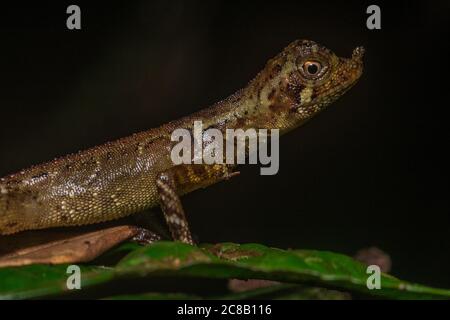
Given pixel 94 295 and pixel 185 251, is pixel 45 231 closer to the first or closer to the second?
pixel 94 295

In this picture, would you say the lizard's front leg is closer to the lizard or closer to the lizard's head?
the lizard

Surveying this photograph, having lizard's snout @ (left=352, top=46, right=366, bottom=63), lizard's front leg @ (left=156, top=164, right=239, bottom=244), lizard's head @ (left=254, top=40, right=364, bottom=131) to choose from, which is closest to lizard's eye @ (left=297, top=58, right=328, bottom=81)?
lizard's head @ (left=254, top=40, right=364, bottom=131)

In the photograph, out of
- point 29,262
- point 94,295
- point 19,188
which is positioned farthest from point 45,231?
point 29,262

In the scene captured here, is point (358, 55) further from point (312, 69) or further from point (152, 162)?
point (152, 162)

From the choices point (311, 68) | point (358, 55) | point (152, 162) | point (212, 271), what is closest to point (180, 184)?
point (152, 162)

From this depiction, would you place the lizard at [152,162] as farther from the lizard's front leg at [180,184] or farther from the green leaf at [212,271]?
the green leaf at [212,271]

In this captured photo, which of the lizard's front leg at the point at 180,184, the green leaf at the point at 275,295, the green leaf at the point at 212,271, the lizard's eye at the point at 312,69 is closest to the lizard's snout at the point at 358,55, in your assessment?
the lizard's eye at the point at 312,69
